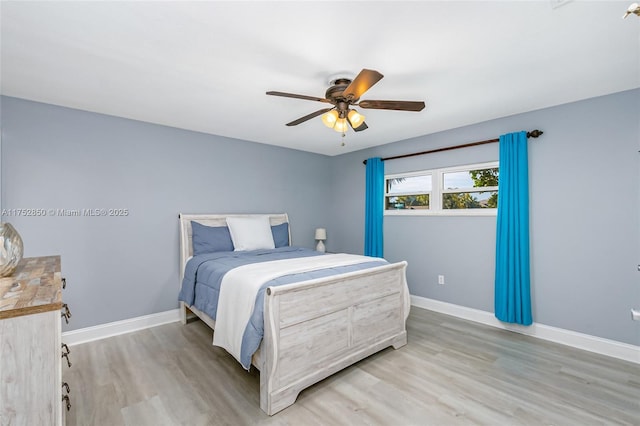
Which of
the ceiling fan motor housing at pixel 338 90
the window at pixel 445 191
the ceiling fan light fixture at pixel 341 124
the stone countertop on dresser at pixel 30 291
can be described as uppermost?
the ceiling fan motor housing at pixel 338 90

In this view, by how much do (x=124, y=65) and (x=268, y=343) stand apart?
2253 mm

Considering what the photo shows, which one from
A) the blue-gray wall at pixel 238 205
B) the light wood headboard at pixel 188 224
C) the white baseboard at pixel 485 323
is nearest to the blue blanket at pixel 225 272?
the light wood headboard at pixel 188 224

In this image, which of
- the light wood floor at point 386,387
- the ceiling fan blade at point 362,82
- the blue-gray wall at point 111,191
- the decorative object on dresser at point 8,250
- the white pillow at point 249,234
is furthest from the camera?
the white pillow at point 249,234

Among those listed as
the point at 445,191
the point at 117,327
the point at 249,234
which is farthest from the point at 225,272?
the point at 445,191

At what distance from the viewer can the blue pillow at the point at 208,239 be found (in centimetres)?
350

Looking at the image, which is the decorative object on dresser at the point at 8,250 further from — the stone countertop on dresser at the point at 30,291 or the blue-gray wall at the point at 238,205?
the blue-gray wall at the point at 238,205

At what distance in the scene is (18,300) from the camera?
1072 millimetres

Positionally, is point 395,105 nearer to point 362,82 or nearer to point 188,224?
point 362,82

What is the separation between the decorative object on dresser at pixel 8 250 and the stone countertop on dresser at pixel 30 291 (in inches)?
1.9

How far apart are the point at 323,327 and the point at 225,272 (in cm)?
98

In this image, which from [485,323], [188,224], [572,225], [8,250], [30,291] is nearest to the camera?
[30,291]

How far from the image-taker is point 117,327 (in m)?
3.17

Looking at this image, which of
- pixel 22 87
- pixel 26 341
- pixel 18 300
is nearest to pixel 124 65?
pixel 22 87

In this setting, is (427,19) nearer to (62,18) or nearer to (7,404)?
(62,18)
